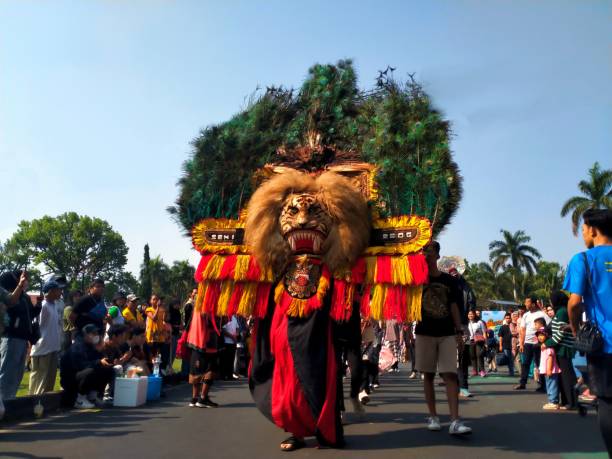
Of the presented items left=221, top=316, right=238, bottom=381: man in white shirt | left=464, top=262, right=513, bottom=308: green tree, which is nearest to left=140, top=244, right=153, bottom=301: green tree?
left=464, top=262, right=513, bottom=308: green tree

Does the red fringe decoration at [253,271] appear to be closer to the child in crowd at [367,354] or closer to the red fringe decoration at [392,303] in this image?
the red fringe decoration at [392,303]

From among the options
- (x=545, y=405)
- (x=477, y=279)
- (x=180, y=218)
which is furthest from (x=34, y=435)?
(x=477, y=279)

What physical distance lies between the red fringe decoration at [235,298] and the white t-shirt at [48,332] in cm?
404

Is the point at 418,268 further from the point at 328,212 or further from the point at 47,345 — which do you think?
the point at 47,345

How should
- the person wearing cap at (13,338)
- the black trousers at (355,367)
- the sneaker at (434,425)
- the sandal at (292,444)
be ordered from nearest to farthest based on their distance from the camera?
the sandal at (292,444) → the sneaker at (434,425) → the black trousers at (355,367) → the person wearing cap at (13,338)

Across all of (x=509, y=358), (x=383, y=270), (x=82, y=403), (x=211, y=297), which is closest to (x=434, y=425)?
(x=383, y=270)

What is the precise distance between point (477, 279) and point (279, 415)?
71537mm

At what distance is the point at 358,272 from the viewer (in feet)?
20.1

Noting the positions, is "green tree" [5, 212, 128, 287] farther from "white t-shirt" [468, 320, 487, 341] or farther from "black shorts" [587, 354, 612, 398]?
"black shorts" [587, 354, 612, 398]

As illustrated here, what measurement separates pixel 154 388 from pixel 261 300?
457 cm

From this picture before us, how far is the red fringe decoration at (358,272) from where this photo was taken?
20.0 feet

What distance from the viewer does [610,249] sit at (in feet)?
13.9

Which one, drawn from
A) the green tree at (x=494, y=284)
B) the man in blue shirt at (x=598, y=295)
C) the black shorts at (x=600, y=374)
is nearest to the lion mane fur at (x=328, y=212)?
the man in blue shirt at (x=598, y=295)

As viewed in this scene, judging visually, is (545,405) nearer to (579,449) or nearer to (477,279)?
(579,449)
